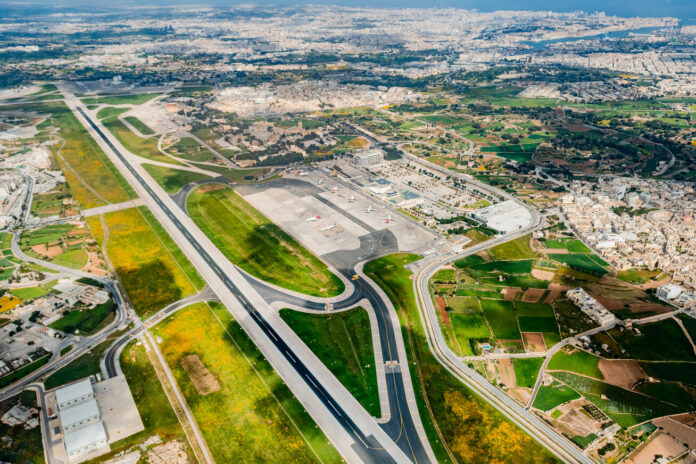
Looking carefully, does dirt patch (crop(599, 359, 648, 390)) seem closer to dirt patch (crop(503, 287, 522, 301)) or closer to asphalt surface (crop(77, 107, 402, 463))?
dirt patch (crop(503, 287, 522, 301))

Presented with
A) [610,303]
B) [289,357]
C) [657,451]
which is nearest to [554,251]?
[610,303]

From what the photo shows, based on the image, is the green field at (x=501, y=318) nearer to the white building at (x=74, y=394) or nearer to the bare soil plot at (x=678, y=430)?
the bare soil plot at (x=678, y=430)

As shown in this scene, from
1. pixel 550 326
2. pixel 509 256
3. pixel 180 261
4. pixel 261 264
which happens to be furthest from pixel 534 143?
pixel 180 261

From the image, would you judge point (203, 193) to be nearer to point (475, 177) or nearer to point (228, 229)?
point (228, 229)

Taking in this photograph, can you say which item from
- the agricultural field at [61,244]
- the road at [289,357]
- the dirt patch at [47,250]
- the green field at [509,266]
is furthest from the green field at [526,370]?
the dirt patch at [47,250]

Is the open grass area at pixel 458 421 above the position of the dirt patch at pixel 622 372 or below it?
below

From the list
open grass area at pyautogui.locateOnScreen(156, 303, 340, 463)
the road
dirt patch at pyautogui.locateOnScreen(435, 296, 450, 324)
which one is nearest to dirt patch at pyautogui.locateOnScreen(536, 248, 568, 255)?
dirt patch at pyautogui.locateOnScreen(435, 296, 450, 324)
